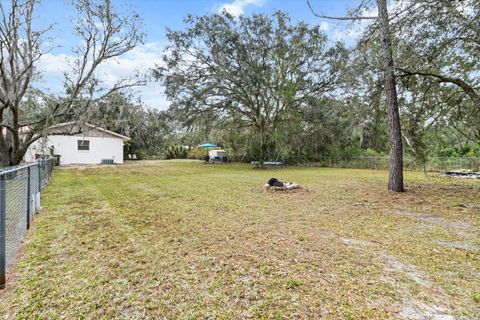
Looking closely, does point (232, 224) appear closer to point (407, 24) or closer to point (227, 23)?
point (407, 24)

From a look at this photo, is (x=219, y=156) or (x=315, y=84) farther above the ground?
(x=315, y=84)

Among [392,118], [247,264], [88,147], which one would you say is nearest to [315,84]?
[392,118]

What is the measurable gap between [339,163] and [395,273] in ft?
63.3

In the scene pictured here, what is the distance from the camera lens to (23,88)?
8828 mm

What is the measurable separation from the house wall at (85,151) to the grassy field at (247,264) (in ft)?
53.9

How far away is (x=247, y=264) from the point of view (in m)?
2.89

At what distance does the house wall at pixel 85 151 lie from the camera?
19.2 m

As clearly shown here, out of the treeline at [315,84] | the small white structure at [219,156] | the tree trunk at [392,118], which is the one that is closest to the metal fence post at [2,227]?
the treeline at [315,84]

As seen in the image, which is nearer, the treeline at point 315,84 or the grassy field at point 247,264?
the grassy field at point 247,264

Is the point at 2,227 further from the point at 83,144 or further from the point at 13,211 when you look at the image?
the point at 83,144

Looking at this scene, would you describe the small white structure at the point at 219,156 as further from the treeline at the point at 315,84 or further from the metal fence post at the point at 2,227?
the metal fence post at the point at 2,227

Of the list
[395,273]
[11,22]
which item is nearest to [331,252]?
[395,273]

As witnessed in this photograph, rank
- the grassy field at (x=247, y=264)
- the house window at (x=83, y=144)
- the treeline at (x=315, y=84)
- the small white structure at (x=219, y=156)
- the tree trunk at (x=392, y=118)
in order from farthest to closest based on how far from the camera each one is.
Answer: the small white structure at (x=219, y=156) < the house window at (x=83, y=144) < the tree trunk at (x=392, y=118) < the treeline at (x=315, y=84) < the grassy field at (x=247, y=264)

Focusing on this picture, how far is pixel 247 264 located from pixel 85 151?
2138 cm
